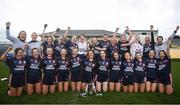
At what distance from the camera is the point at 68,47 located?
9.77 m

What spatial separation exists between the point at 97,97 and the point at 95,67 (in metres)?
1.35

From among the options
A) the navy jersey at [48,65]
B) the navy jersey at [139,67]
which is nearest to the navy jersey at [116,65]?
the navy jersey at [139,67]

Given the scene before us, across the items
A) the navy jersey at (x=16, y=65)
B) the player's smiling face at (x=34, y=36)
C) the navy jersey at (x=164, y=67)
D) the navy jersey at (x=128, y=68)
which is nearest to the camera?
the navy jersey at (x=16, y=65)

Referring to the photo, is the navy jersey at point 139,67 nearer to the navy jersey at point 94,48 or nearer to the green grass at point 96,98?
the green grass at point 96,98

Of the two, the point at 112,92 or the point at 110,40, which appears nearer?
the point at 112,92

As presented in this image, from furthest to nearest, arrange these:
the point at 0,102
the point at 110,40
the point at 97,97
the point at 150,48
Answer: the point at 110,40
the point at 150,48
the point at 97,97
the point at 0,102

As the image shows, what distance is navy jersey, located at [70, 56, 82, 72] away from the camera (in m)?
8.11

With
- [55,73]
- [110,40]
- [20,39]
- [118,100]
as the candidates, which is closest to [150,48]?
[110,40]

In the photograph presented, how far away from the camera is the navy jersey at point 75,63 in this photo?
8.11 meters

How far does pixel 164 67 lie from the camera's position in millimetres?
7879

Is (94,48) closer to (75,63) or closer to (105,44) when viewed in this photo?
(105,44)

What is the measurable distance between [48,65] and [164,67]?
373 centimetres

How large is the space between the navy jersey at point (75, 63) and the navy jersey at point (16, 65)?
1.60 meters

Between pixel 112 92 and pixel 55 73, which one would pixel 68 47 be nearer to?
pixel 55 73
